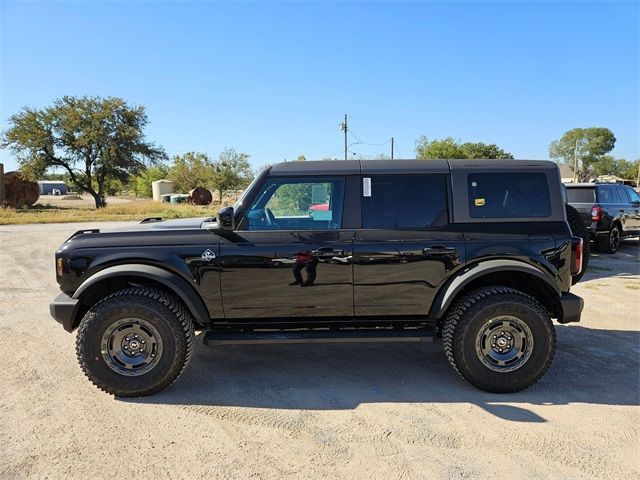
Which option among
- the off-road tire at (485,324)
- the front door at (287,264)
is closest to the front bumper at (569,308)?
the off-road tire at (485,324)

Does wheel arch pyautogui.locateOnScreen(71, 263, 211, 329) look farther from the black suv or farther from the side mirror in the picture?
the black suv

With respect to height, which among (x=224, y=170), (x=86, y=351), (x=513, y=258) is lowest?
(x=86, y=351)

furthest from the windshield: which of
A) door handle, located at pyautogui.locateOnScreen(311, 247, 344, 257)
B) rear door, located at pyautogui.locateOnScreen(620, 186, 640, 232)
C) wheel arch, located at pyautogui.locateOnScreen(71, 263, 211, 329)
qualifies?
wheel arch, located at pyautogui.locateOnScreen(71, 263, 211, 329)

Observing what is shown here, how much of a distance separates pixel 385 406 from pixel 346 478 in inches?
37.0

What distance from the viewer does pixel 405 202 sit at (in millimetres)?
3834

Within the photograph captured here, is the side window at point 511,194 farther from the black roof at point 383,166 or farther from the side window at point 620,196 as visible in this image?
the side window at point 620,196

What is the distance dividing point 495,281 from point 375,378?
1.36 m

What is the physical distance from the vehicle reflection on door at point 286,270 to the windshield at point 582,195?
931 centimetres

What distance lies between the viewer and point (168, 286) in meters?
3.67

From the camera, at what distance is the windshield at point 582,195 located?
10844 mm

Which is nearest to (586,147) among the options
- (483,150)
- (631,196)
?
(483,150)

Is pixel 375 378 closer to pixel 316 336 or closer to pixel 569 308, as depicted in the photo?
pixel 316 336

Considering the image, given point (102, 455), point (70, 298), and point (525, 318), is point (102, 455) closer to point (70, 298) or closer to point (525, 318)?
point (70, 298)

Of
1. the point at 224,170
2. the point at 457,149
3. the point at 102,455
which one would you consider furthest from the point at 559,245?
the point at 224,170
